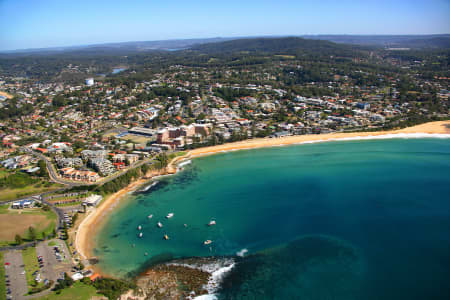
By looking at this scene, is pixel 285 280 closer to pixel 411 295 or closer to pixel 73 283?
pixel 411 295

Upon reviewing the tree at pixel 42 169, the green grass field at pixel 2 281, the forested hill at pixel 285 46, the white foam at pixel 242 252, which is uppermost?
the forested hill at pixel 285 46

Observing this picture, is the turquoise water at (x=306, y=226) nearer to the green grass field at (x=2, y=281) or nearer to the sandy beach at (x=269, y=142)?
the sandy beach at (x=269, y=142)

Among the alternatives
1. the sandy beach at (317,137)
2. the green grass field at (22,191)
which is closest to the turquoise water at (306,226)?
the sandy beach at (317,137)

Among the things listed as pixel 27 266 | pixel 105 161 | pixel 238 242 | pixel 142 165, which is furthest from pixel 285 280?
pixel 105 161

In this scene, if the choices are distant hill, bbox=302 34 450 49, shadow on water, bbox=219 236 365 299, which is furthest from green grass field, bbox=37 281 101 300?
distant hill, bbox=302 34 450 49

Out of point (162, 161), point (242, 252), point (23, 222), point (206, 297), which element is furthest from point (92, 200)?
point (206, 297)
